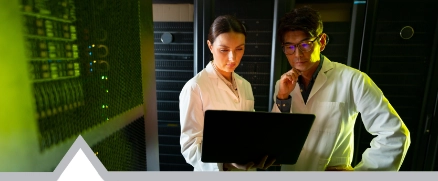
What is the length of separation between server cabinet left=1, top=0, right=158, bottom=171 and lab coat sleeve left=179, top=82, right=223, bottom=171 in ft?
1.35

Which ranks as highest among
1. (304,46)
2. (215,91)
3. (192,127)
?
(304,46)

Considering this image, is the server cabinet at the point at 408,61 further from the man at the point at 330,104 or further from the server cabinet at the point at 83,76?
the server cabinet at the point at 83,76

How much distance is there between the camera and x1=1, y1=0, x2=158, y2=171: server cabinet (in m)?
0.22

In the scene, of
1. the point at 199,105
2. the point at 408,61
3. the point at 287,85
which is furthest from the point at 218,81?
the point at 408,61

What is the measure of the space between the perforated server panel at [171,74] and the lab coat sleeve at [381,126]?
115 cm

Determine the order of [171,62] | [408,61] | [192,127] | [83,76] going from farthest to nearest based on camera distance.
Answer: [171,62] < [408,61] < [192,127] < [83,76]

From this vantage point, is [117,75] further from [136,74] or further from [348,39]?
[348,39]

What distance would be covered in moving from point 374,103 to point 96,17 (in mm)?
1053

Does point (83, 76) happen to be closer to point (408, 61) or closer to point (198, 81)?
point (198, 81)

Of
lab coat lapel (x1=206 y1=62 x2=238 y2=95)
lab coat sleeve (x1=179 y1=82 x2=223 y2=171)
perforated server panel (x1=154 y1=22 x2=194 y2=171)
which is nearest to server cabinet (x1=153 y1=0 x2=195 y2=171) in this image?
perforated server panel (x1=154 y1=22 x2=194 y2=171)

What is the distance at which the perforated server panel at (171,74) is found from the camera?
1.69 m

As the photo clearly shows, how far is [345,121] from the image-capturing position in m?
1.04

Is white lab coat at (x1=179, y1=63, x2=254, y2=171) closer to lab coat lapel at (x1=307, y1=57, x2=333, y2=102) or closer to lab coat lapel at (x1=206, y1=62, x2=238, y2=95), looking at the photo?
lab coat lapel at (x1=206, y1=62, x2=238, y2=95)

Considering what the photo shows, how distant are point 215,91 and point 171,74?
2.73 ft
